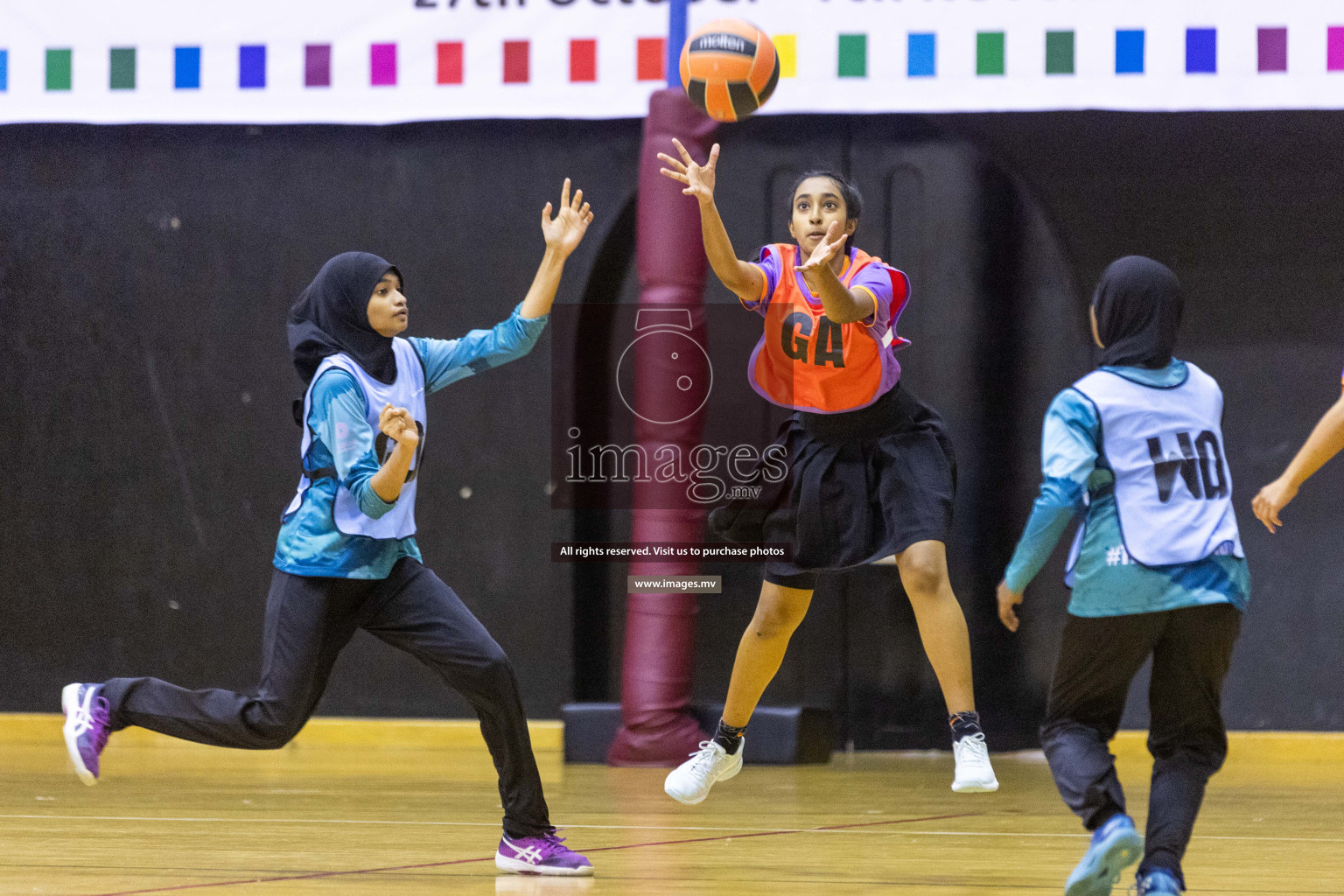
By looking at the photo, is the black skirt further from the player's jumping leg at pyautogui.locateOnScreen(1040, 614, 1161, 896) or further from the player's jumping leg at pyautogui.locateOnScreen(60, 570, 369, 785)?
the player's jumping leg at pyautogui.locateOnScreen(60, 570, 369, 785)

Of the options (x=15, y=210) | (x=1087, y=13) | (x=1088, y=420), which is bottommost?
(x=1088, y=420)

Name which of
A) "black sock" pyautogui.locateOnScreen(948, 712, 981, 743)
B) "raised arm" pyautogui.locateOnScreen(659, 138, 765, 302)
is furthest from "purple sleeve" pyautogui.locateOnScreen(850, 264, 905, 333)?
"black sock" pyautogui.locateOnScreen(948, 712, 981, 743)

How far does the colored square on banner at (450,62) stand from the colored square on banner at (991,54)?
2.24 metres

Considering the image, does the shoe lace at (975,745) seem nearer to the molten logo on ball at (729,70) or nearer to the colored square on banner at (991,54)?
the molten logo on ball at (729,70)

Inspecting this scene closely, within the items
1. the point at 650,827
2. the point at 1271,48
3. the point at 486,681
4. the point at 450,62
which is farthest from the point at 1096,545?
the point at 450,62

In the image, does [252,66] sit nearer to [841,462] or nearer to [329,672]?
[841,462]

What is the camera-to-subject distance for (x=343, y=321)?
13.7ft

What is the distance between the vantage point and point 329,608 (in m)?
4.10

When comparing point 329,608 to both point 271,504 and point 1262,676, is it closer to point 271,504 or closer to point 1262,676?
point 271,504

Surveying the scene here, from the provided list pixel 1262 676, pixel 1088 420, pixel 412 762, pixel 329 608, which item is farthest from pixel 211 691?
pixel 1262 676

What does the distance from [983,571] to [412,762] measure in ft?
8.81

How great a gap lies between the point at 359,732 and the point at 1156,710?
187 inches

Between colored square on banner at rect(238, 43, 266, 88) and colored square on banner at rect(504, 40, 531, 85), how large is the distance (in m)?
1.11

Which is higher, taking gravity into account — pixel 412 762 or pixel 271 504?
pixel 271 504
